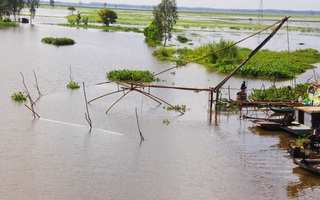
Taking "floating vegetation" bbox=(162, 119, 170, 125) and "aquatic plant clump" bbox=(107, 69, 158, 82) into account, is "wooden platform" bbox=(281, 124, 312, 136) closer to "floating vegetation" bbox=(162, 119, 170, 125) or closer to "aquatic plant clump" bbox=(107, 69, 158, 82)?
"floating vegetation" bbox=(162, 119, 170, 125)

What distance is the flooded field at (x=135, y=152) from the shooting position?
1788cm

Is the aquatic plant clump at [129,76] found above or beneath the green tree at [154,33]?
beneath

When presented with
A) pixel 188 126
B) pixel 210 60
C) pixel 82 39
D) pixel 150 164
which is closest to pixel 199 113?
pixel 188 126

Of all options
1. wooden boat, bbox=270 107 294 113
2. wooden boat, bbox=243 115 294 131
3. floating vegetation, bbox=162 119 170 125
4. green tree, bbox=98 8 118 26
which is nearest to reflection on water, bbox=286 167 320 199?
wooden boat, bbox=243 115 294 131

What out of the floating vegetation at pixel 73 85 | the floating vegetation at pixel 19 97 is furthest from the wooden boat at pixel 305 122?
the floating vegetation at pixel 73 85

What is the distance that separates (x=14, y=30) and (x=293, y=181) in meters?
66.5

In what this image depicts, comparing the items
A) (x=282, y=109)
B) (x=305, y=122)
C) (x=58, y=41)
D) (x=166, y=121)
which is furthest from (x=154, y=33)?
(x=305, y=122)

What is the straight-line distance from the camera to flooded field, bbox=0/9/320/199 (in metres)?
17.9

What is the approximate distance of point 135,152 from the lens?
21.6 m

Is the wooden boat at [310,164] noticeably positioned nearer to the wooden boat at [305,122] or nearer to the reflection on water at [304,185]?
the reflection on water at [304,185]

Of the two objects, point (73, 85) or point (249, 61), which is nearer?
point (73, 85)

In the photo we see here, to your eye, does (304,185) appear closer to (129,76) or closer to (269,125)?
(269,125)

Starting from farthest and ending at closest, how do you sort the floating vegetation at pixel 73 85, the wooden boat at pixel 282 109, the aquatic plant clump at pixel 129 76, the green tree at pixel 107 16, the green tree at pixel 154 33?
the green tree at pixel 107 16, the green tree at pixel 154 33, the aquatic plant clump at pixel 129 76, the floating vegetation at pixel 73 85, the wooden boat at pixel 282 109

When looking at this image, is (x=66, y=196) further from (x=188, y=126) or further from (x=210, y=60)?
(x=210, y=60)
